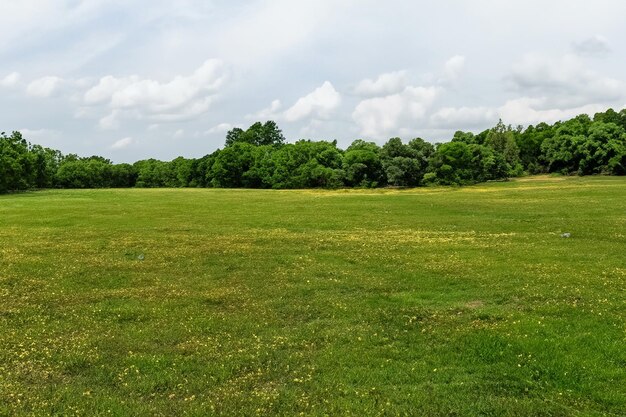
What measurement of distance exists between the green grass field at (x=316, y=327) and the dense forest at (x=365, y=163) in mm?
85681

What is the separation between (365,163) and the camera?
122 metres

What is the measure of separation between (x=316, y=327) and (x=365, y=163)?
108995 mm

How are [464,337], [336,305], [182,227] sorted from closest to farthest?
[464,337], [336,305], [182,227]

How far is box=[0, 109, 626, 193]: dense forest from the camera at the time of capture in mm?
113375

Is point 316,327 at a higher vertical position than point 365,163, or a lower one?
lower

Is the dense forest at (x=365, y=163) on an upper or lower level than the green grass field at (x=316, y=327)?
upper

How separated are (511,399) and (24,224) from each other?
41184mm

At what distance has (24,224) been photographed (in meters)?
41.3

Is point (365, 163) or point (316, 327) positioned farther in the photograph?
point (365, 163)

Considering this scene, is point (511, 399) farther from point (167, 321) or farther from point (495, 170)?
point (495, 170)

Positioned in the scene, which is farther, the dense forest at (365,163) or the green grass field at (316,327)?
the dense forest at (365,163)

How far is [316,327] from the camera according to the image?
14.4 m

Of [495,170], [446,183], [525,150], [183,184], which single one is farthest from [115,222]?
[525,150]

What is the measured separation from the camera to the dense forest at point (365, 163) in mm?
113375
